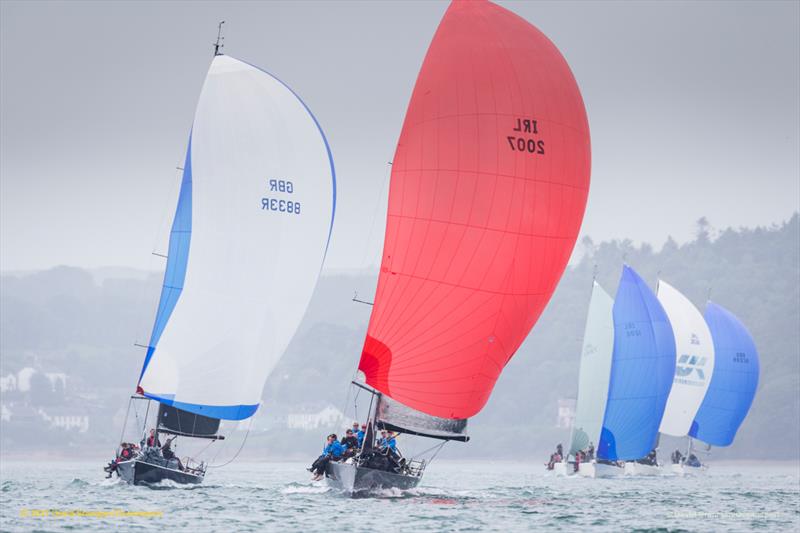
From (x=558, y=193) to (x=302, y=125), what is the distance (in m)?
7.88

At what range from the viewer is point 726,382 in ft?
209

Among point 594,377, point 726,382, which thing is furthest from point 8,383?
point 594,377

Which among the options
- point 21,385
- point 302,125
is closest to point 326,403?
point 21,385

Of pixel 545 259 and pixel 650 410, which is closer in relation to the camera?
pixel 545 259

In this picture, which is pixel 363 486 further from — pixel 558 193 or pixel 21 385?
pixel 21 385

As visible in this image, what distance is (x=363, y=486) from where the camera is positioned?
30.4 metres

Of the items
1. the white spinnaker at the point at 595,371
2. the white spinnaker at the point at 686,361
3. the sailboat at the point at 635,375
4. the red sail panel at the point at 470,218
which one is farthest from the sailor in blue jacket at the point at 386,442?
the white spinnaker at the point at 686,361

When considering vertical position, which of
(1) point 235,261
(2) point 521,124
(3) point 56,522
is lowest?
(3) point 56,522

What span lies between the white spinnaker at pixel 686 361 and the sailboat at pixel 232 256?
1181 inches

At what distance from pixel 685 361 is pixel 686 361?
0.04 m

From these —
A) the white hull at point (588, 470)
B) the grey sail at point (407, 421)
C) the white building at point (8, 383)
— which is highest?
the white building at point (8, 383)

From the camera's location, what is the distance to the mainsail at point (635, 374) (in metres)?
51.9

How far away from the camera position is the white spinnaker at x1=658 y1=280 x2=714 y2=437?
61.3m

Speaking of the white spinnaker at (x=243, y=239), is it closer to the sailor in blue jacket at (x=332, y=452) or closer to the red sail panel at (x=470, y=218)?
the sailor in blue jacket at (x=332, y=452)
